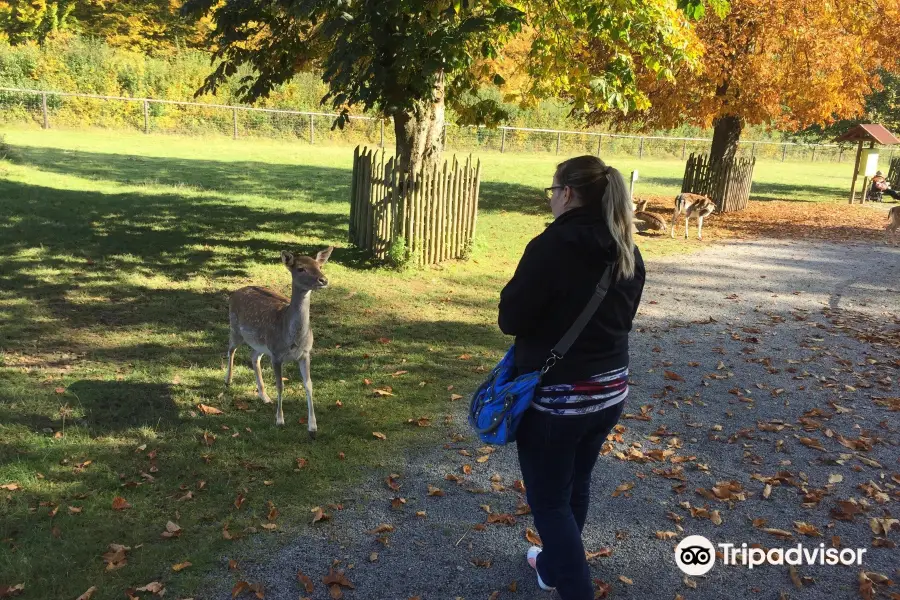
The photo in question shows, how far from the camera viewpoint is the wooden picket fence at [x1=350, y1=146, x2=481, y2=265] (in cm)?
1142

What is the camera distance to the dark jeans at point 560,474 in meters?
3.10

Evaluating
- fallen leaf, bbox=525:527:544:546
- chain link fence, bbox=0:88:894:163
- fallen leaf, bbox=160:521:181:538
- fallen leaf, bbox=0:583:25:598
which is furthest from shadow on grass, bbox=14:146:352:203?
fallen leaf, bbox=0:583:25:598

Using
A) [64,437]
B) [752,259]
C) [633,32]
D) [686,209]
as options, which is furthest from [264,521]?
[686,209]

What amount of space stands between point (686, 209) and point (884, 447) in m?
11.2

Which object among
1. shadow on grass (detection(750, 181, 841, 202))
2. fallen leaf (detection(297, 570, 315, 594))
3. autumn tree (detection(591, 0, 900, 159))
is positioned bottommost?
fallen leaf (detection(297, 570, 315, 594))

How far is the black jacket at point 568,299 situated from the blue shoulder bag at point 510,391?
0.10 feet

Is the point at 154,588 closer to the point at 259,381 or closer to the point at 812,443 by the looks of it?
the point at 259,381

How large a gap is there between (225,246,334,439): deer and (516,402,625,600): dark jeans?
2.67 m

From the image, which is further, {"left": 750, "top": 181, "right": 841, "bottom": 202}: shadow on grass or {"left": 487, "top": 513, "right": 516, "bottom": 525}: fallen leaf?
{"left": 750, "top": 181, "right": 841, "bottom": 202}: shadow on grass

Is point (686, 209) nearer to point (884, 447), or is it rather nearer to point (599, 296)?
point (884, 447)

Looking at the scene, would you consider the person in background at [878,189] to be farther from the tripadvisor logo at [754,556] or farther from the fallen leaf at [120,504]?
the fallen leaf at [120,504]

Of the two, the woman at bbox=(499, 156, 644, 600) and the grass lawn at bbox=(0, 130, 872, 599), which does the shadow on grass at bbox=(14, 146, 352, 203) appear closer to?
the grass lawn at bbox=(0, 130, 872, 599)

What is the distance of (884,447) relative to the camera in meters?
5.86

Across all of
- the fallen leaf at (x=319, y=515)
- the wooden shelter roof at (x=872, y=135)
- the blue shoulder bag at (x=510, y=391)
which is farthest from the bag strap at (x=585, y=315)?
the wooden shelter roof at (x=872, y=135)
